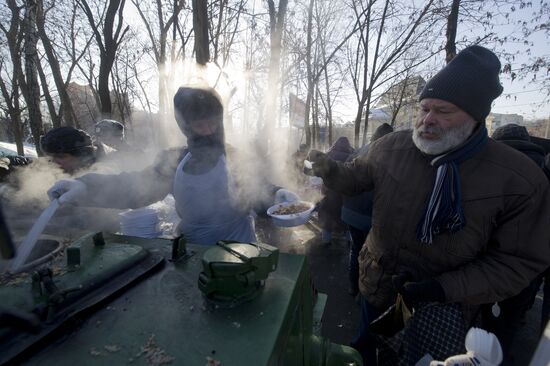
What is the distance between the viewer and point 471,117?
1.74 metres

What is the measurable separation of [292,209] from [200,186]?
75cm

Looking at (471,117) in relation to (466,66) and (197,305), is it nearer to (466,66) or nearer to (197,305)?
(466,66)

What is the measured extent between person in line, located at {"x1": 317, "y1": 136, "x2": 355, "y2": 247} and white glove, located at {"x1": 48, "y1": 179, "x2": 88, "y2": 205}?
3.62 metres

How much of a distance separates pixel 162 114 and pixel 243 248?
14076 mm

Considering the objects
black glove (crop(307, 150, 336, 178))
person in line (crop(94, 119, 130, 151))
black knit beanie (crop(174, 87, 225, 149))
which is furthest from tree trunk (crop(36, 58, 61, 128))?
black glove (crop(307, 150, 336, 178))

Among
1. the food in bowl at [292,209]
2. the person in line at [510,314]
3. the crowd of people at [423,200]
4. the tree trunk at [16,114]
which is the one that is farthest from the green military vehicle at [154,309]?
the tree trunk at [16,114]

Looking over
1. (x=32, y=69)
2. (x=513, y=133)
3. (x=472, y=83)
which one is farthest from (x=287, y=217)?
(x=32, y=69)

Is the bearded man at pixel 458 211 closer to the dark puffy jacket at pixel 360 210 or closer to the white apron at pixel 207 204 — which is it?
the white apron at pixel 207 204

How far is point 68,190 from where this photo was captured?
6.44ft

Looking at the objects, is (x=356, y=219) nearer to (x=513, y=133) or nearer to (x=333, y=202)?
(x=333, y=202)

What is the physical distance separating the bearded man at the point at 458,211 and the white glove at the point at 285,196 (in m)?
0.62

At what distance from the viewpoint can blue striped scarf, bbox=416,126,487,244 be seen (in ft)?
5.29

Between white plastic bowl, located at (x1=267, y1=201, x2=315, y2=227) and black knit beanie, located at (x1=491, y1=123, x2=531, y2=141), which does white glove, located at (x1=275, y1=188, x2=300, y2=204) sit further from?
black knit beanie, located at (x1=491, y1=123, x2=531, y2=141)

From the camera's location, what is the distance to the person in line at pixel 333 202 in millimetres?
4887
